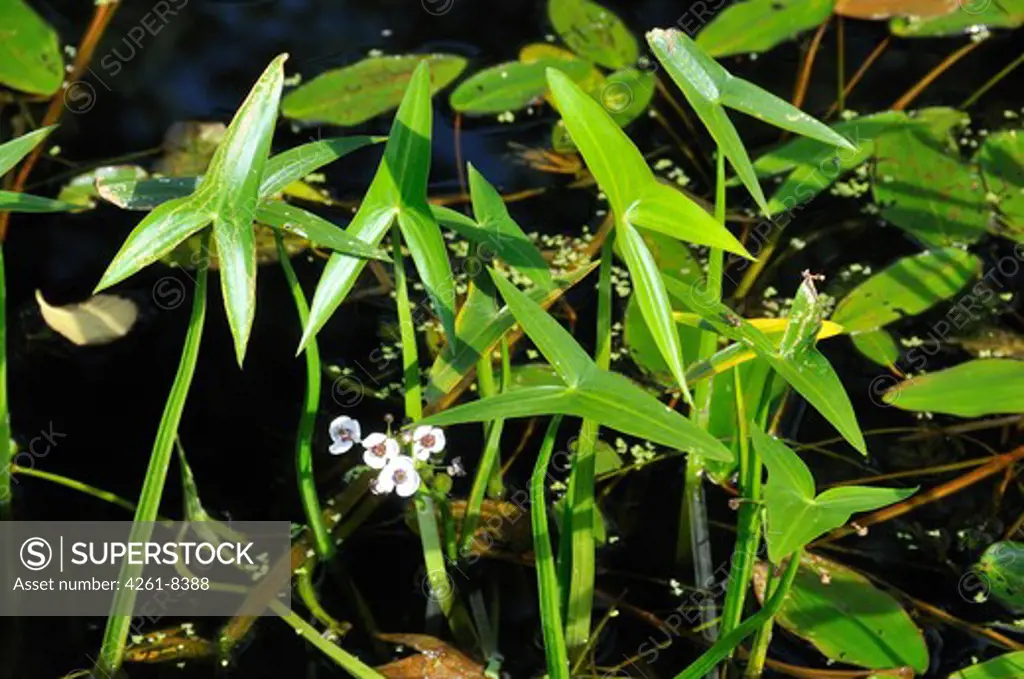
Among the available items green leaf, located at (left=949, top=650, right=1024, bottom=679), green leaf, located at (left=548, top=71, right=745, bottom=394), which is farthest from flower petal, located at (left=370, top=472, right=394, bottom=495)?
green leaf, located at (left=949, top=650, right=1024, bottom=679)

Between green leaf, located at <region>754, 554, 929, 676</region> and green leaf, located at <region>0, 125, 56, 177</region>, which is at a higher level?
green leaf, located at <region>0, 125, 56, 177</region>

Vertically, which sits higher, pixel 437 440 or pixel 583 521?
pixel 437 440

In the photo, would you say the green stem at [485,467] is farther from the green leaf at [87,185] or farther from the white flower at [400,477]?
the green leaf at [87,185]

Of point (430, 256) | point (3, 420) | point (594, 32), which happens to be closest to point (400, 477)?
point (430, 256)

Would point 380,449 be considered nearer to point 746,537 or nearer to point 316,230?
point 316,230

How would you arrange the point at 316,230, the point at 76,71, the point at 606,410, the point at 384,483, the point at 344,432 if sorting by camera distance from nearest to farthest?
the point at 606,410 → the point at 316,230 → the point at 384,483 → the point at 344,432 → the point at 76,71

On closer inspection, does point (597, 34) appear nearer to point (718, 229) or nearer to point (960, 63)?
point (960, 63)

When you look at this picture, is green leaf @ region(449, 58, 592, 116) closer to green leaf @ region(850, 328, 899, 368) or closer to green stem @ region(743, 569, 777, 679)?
green leaf @ region(850, 328, 899, 368)
